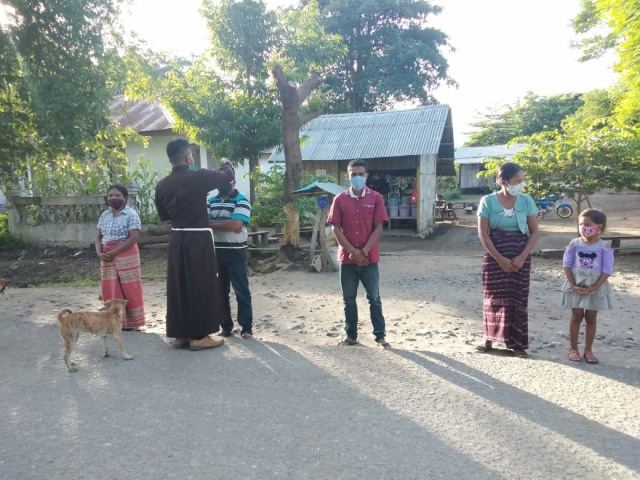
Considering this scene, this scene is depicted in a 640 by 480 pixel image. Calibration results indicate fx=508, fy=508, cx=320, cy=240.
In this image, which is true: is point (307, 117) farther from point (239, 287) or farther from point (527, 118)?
point (527, 118)

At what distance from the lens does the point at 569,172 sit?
1151 cm

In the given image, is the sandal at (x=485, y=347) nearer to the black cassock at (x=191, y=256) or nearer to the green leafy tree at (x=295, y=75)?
the black cassock at (x=191, y=256)

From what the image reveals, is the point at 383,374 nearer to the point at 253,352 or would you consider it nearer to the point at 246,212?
the point at 253,352

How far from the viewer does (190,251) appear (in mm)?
4727

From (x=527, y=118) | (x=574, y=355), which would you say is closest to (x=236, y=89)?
(x=574, y=355)

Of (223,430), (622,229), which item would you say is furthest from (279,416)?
(622,229)

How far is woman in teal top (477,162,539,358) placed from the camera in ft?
14.7

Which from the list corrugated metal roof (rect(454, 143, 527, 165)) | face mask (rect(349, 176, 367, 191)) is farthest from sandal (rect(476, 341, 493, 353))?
corrugated metal roof (rect(454, 143, 527, 165))

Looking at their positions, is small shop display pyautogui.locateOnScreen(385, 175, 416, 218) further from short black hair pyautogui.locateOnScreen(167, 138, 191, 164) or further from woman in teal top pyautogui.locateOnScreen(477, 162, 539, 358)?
short black hair pyautogui.locateOnScreen(167, 138, 191, 164)

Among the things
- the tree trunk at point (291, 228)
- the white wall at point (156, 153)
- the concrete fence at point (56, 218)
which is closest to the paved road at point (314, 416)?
the tree trunk at point (291, 228)

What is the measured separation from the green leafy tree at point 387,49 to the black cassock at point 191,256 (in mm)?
26009

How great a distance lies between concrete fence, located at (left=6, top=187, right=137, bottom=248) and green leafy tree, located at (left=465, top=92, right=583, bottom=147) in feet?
109

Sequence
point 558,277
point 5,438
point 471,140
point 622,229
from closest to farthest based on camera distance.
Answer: point 5,438, point 558,277, point 622,229, point 471,140

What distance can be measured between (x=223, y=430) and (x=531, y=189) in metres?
10.8
